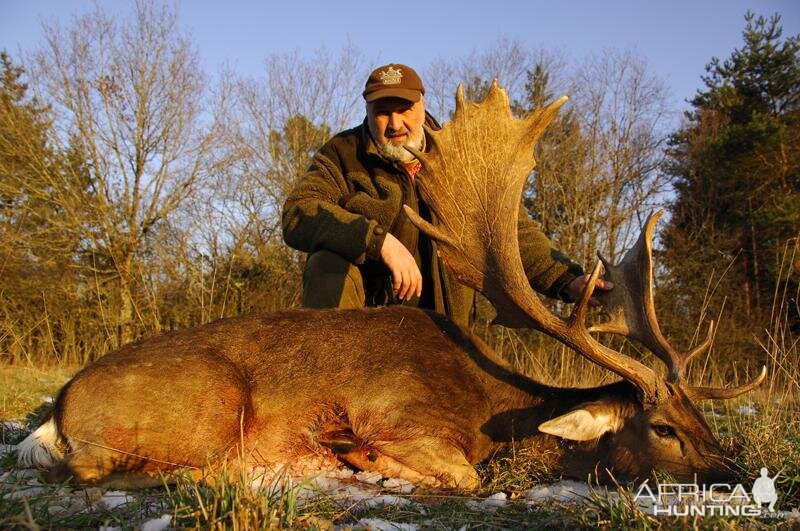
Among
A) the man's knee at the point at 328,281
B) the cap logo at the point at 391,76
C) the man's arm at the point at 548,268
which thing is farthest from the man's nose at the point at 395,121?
the man's arm at the point at 548,268

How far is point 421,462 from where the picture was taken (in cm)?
332

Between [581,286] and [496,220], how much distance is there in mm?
1052

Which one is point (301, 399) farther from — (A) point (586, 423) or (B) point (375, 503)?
(A) point (586, 423)

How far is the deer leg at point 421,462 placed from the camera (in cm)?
321

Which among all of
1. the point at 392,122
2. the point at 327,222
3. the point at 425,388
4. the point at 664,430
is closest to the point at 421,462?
the point at 425,388

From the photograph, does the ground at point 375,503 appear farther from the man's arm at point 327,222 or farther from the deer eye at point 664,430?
the man's arm at point 327,222

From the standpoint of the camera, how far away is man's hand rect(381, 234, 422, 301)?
4.24m

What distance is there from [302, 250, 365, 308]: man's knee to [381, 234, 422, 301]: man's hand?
73 cm

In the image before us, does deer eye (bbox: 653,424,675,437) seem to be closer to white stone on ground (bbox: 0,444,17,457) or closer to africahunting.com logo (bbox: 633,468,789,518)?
africahunting.com logo (bbox: 633,468,789,518)

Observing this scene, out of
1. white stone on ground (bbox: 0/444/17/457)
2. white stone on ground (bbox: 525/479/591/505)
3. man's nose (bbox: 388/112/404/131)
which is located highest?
man's nose (bbox: 388/112/404/131)

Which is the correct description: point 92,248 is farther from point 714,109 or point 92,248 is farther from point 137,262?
point 714,109

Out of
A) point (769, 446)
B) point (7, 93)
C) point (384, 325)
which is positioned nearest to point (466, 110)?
point (384, 325)

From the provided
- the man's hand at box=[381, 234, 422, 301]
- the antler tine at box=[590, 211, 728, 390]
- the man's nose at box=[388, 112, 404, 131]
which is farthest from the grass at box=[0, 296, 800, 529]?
the man's nose at box=[388, 112, 404, 131]

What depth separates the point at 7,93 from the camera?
57.6 ft
